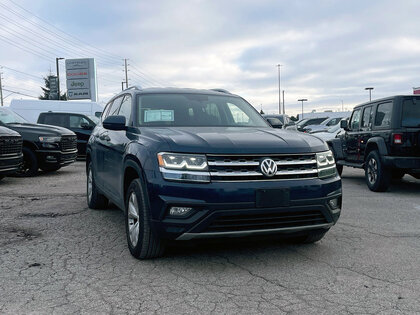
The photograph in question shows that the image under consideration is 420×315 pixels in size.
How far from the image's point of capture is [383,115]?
859cm

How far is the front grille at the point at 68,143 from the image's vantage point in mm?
11828

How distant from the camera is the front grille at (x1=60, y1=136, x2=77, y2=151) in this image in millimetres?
11828

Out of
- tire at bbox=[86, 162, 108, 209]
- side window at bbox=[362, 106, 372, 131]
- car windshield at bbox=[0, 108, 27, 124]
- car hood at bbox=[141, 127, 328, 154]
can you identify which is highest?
car windshield at bbox=[0, 108, 27, 124]

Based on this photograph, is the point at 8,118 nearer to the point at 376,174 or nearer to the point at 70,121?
the point at 70,121

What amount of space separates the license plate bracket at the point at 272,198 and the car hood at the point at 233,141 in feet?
1.14

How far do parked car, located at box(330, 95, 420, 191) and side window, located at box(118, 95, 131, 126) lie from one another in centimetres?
505

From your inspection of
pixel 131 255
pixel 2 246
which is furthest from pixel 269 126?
pixel 2 246

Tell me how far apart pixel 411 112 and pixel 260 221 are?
5505 millimetres

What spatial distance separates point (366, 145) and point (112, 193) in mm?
5820

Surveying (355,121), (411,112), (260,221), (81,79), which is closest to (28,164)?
(355,121)

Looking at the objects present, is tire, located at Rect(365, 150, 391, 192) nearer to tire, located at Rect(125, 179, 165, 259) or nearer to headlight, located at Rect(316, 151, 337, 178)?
headlight, located at Rect(316, 151, 337, 178)

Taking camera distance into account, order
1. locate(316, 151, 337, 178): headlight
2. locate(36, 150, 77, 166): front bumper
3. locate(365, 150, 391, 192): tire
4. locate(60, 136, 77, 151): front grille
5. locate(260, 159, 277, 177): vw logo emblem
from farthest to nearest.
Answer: locate(60, 136, 77, 151): front grille → locate(36, 150, 77, 166): front bumper → locate(365, 150, 391, 192): tire → locate(316, 151, 337, 178): headlight → locate(260, 159, 277, 177): vw logo emblem

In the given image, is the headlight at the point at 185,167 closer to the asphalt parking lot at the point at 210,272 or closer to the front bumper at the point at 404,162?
the asphalt parking lot at the point at 210,272

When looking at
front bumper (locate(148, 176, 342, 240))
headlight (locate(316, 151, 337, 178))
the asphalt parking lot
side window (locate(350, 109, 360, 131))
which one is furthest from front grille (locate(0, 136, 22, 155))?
side window (locate(350, 109, 360, 131))
